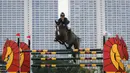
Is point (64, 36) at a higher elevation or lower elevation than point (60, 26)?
lower

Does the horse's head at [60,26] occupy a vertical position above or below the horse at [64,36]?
above

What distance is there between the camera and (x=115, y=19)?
59969 mm

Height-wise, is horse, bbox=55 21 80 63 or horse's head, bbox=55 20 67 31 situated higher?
horse's head, bbox=55 20 67 31

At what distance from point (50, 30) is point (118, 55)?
4726 cm

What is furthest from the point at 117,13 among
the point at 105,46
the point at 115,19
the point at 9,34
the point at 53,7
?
the point at 105,46

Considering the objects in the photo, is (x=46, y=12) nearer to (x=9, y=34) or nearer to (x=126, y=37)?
(x=9, y=34)

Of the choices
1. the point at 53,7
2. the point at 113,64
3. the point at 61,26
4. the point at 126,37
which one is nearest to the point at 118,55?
the point at 113,64

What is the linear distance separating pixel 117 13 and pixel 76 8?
21.7ft

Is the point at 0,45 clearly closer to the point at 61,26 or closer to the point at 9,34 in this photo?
the point at 9,34

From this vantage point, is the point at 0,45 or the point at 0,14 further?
the point at 0,14

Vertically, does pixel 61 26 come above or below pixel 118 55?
above

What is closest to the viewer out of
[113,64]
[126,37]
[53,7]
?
[113,64]

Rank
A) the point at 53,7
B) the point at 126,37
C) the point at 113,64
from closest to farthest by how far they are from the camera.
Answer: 1. the point at 113,64
2. the point at 126,37
3. the point at 53,7

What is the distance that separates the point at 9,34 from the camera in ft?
189
